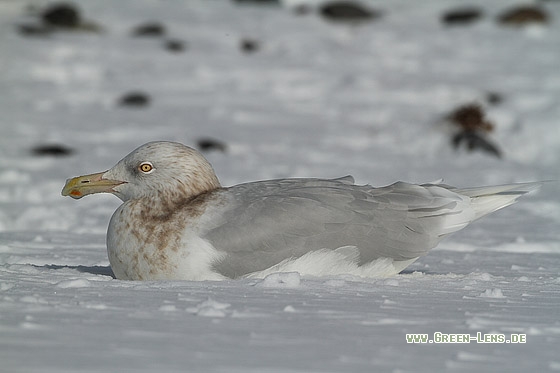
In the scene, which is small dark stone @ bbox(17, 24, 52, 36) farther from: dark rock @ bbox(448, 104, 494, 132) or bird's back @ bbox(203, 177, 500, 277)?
bird's back @ bbox(203, 177, 500, 277)

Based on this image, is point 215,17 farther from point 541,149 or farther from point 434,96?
point 541,149

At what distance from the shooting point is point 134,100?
16.7m

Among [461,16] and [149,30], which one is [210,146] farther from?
[461,16]

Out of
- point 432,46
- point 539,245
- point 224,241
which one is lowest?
point 539,245

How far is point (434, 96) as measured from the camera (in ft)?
55.1

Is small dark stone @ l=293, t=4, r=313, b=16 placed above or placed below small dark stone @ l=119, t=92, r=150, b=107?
above

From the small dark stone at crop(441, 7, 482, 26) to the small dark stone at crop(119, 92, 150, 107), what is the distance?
8.40m

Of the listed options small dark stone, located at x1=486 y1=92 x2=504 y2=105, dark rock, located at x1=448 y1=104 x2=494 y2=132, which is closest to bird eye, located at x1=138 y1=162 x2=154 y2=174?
dark rock, located at x1=448 y1=104 x2=494 y2=132

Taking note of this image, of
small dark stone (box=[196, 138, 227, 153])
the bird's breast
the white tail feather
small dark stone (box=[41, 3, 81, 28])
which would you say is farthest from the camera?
small dark stone (box=[41, 3, 81, 28])

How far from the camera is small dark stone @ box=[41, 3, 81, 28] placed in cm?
2072

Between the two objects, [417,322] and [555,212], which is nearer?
[417,322]

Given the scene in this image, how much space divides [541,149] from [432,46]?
22.6ft

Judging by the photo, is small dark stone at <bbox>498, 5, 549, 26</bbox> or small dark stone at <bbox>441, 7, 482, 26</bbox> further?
small dark stone at <bbox>441, 7, 482, 26</bbox>

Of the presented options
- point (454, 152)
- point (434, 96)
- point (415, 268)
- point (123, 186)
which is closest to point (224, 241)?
point (123, 186)
